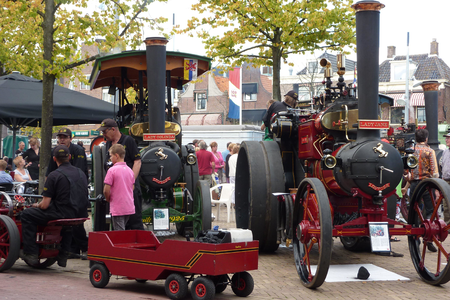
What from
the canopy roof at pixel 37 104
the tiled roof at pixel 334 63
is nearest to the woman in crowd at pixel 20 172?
the canopy roof at pixel 37 104

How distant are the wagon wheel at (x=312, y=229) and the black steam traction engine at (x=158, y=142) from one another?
7.20 feet

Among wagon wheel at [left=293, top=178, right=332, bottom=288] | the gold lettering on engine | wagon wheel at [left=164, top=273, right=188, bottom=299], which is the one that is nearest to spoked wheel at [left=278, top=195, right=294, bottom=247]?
wagon wheel at [left=293, top=178, right=332, bottom=288]

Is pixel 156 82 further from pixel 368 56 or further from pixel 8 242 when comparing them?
pixel 368 56

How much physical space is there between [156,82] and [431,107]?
6094 mm

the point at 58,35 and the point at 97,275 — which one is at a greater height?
the point at 58,35

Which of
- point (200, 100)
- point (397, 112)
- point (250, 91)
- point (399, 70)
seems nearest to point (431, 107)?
point (397, 112)

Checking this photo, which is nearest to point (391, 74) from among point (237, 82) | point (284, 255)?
point (237, 82)

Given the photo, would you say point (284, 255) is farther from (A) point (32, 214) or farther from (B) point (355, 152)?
(A) point (32, 214)

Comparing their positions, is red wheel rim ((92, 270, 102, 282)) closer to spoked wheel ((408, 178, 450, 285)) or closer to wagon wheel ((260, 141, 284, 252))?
wagon wheel ((260, 141, 284, 252))

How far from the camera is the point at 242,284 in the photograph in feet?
17.0

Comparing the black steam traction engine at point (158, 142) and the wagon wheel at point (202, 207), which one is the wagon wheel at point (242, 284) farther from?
the wagon wheel at point (202, 207)

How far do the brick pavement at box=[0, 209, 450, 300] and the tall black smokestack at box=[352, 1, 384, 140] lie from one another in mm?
1512

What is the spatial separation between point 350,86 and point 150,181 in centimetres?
282

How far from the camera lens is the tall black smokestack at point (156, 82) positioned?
25.1 feet
